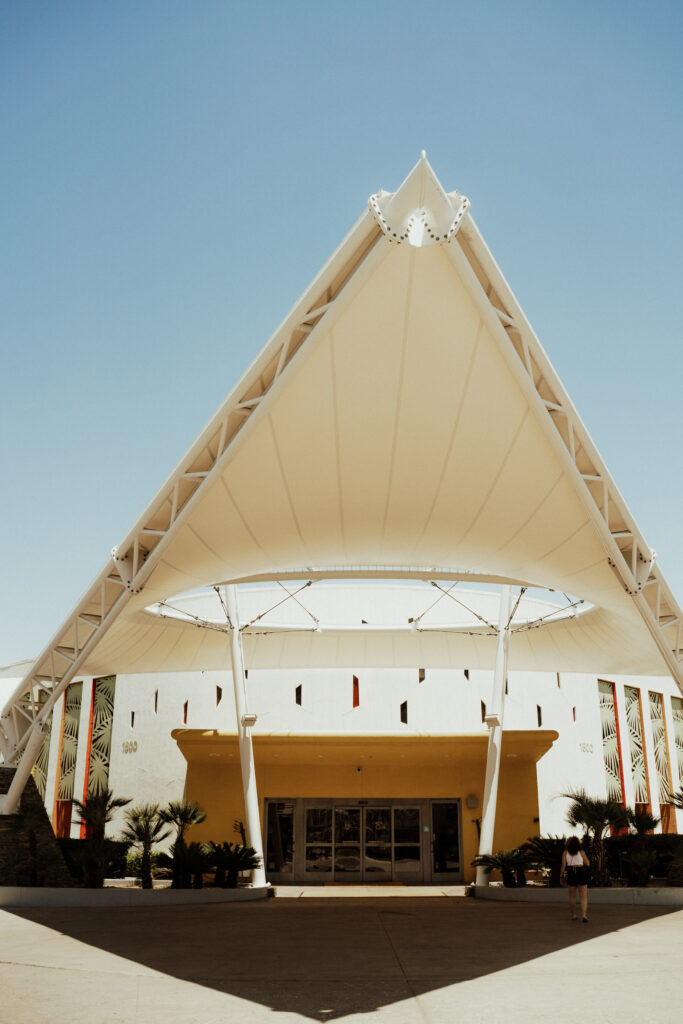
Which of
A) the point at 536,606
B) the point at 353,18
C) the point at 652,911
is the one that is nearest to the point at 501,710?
the point at 536,606

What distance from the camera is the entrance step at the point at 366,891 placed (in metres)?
22.6

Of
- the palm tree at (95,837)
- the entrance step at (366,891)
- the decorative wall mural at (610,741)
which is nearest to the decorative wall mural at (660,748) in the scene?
the decorative wall mural at (610,741)

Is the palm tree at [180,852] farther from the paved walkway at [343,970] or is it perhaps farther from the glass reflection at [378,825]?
the glass reflection at [378,825]

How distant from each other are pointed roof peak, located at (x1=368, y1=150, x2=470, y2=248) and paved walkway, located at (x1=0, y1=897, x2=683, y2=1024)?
791 cm

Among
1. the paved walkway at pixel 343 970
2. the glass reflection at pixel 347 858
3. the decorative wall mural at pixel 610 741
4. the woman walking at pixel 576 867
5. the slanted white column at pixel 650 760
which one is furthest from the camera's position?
the slanted white column at pixel 650 760

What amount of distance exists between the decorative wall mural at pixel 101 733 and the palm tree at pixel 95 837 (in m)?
13.3

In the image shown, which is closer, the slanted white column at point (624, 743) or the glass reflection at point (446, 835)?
the glass reflection at point (446, 835)

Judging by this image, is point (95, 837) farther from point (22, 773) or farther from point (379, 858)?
point (379, 858)

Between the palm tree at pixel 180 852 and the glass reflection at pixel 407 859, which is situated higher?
the palm tree at pixel 180 852

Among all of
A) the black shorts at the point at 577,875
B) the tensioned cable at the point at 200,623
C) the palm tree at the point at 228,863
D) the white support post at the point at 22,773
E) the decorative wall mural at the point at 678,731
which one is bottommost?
the palm tree at the point at 228,863

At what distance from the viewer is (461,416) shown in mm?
12742

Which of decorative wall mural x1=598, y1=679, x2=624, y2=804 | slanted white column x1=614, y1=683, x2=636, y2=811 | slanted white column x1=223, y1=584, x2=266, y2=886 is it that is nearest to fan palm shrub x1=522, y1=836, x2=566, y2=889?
slanted white column x1=223, y1=584, x2=266, y2=886

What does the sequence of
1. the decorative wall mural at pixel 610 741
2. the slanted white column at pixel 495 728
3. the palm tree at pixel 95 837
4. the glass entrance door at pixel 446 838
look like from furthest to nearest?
the decorative wall mural at pixel 610 741 → the glass entrance door at pixel 446 838 → the slanted white column at pixel 495 728 → the palm tree at pixel 95 837

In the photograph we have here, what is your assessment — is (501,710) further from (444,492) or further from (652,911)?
(444,492)
